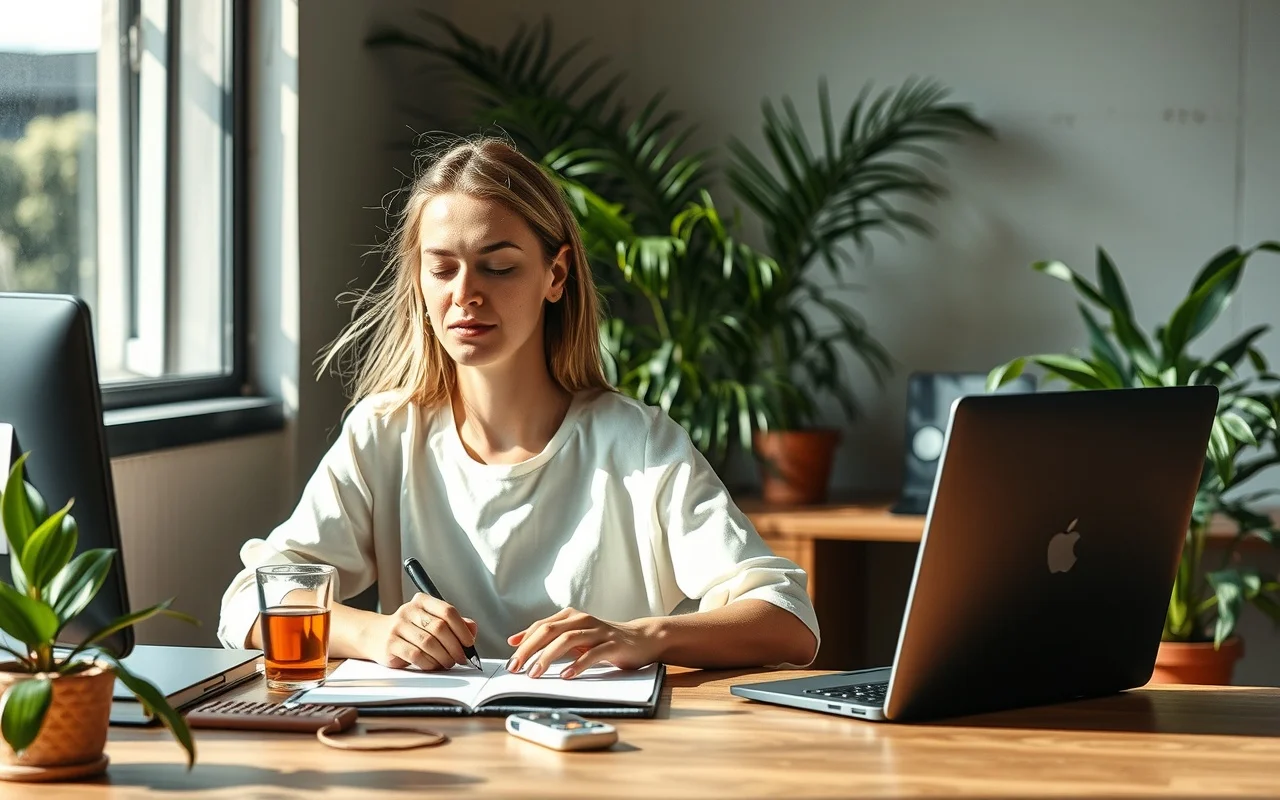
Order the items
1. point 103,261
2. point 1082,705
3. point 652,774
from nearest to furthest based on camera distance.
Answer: point 652,774 < point 1082,705 < point 103,261

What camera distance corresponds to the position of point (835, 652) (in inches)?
131

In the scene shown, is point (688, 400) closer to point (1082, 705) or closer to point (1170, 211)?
point (1170, 211)

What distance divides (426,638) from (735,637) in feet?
1.15

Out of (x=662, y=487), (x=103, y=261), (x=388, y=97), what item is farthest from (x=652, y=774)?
(x=388, y=97)

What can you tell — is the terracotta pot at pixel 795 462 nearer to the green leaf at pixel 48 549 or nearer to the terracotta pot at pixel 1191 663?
the terracotta pot at pixel 1191 663

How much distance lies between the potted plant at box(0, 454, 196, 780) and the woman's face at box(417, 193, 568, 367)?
76cm

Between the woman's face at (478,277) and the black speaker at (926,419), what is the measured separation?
1576mm

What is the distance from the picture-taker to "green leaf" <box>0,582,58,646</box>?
1.08 meters

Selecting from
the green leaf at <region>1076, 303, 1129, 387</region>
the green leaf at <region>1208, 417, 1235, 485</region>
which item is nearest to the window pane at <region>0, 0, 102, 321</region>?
the green leaf at <region>1076, 303, 1129, 387</region>

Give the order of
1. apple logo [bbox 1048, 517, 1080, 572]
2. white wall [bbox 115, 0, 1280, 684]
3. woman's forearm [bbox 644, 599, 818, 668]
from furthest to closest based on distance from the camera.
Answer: white wall [bbox 115, 0, 1280, 684] < woman's forearm [bbox 644, 599, 818, 668] < apple logo [bbox 1048, 517, 1080, 572]

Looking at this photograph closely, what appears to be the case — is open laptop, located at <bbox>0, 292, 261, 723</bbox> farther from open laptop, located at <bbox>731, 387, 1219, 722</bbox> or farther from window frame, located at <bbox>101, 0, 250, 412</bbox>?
window frame, located at <bbox>101, 0, 250, 412</bbox>

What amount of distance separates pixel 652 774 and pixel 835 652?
7.41 ft

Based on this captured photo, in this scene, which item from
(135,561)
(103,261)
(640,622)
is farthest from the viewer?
(103,261)

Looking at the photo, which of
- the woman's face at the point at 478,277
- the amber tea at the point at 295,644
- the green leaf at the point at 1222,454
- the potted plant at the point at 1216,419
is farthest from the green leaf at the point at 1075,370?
the amber tea at the point at 295,644
